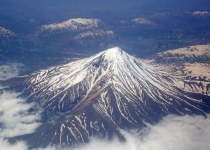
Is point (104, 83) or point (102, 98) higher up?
point (104, 83)

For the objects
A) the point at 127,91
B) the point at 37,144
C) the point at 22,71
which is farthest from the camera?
the point at 22,71

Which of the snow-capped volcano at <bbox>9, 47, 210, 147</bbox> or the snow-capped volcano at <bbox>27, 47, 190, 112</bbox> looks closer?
the snow-capped volcano at <bbox>9, 47, 210, 147</bbox>

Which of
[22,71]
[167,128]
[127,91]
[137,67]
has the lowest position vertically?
[167,128]

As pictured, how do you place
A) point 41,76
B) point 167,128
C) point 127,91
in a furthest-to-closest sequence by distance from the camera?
point 41,76
point 127,91
point 167,128

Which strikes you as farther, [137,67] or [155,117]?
[137,67]

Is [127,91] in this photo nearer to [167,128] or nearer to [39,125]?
[167,128]

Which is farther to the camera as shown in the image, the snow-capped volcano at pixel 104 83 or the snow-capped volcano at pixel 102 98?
the snow-capped volcano at pixel 104 83

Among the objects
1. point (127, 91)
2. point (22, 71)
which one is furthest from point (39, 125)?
point (22, 71)

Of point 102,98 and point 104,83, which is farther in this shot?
point 104,83
